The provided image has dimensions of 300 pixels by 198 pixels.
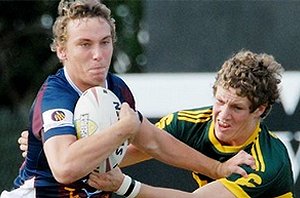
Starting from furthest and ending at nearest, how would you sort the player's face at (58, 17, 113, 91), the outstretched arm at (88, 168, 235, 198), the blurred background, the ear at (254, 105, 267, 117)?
the blurred background → the ear at (254, 105, 267, 117) → the outstretched arm at (88, 168, 235, 198) → the player's face at (58, 17, 113, 91)

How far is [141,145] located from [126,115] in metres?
0.75

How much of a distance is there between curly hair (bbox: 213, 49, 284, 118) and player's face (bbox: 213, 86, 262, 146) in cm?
3

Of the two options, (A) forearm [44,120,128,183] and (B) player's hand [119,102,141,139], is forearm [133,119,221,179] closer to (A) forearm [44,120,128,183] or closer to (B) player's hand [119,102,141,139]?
(B) player's hand [119,102,141,139]

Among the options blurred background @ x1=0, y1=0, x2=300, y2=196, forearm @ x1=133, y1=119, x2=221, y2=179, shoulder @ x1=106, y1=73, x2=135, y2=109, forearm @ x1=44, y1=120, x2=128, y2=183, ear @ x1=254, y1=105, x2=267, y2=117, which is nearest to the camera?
forearm @ x1=44, y1=120, x2=128, y2=183

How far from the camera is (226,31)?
9039 millimetres

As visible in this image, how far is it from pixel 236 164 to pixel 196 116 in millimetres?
456

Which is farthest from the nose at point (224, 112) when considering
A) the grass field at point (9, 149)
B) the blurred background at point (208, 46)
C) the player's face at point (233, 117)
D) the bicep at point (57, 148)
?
the grass field at point (9, 149)

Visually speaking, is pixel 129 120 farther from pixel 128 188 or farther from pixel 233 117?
pixel 233 117

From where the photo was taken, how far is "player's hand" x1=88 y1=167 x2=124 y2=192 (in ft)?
20.8

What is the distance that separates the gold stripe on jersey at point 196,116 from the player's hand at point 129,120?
106 centimetres

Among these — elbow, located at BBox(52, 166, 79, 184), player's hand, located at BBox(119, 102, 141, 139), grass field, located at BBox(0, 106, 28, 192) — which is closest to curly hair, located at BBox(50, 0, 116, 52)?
player's hand, located at BBox(119, 102, 141, 139)

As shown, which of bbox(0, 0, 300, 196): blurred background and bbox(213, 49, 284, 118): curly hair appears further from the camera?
bbox(0, 0, 300, 196): blurred background

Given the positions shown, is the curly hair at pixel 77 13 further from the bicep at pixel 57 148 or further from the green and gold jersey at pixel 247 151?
the green and gold jersey at pixel 247 151

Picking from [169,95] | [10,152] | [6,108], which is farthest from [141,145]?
[6,108]
